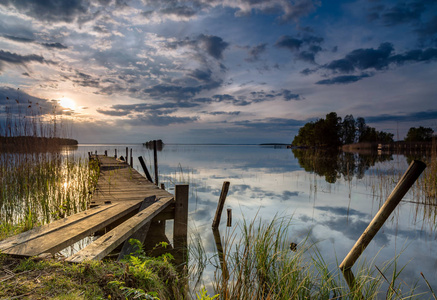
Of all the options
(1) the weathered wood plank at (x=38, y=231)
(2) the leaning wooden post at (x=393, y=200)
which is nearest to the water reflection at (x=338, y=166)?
(2) the leaning wooden post at (x=393, y=200)

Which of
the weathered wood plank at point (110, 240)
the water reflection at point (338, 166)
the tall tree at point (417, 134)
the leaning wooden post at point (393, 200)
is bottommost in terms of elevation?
the water reflection at point (338, 166)

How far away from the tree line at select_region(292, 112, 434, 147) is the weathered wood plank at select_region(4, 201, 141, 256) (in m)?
62.8

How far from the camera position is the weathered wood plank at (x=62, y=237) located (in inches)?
112

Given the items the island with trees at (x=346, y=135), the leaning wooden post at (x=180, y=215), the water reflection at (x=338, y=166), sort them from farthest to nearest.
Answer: the island with trees at (x=346, y=135) < the water reflection at (x=338, y=166) < the leaning wooden post at (x=180, y=215)

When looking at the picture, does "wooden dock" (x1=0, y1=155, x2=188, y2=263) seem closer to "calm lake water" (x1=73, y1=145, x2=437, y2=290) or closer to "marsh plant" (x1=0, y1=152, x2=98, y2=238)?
"calm lake water" (x1=73, y1=145, x2=437, y2=290)

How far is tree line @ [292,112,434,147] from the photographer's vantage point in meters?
66.0

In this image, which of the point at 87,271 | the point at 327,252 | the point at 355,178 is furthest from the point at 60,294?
the point at 355,178

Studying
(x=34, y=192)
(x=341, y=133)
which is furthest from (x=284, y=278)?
(x=341, y=133)

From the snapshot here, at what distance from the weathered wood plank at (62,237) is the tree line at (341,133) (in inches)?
2473

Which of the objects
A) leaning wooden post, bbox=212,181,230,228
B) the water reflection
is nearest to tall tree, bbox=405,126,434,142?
the water reflection

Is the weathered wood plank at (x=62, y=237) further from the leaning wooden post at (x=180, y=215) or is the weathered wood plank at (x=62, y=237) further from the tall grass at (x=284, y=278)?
the tall grass at (x=284, y=278)

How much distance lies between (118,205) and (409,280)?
655cm

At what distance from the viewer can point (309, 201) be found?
11000mm

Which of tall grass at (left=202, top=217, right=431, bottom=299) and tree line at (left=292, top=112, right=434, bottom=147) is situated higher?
tree line at (left=292, top=112, right=434, bottom=147)
